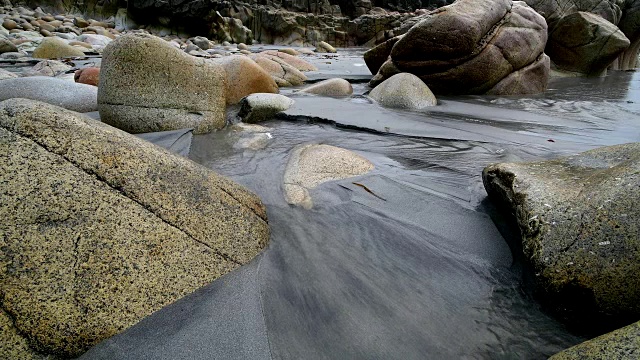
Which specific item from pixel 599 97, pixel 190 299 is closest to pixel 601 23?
pixel 599 97

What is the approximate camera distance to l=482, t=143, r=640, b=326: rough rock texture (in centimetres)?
139

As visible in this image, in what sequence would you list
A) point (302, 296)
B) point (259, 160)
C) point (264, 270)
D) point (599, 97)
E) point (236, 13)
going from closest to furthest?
point (302, 296) < point (264, 270) < point (259, 160) < point (599, 97) < point (236, 13)

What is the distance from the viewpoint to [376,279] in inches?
68.2

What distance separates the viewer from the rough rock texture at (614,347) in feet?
3.35

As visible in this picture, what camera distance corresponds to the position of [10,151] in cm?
131

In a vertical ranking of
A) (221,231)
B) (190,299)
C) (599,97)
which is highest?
(599,97)

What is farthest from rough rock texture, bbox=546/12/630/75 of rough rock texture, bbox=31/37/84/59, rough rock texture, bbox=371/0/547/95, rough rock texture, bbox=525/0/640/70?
rough rock texture, bbox=31/37/84/59

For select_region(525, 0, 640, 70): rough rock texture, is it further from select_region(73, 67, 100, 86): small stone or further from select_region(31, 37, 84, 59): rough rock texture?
select_region(31, 37, 84, 59): rough rock texture

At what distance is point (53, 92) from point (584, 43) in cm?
1119

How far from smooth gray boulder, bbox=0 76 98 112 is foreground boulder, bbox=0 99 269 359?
3032 mm

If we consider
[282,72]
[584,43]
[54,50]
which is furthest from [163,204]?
[584,43]

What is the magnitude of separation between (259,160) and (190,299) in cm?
174

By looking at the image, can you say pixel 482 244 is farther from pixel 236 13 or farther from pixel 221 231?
pixel 236 13

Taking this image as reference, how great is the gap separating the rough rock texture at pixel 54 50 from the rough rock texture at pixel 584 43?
12698 mm
